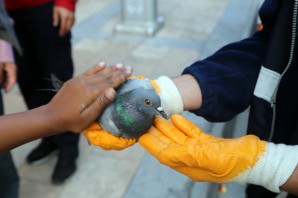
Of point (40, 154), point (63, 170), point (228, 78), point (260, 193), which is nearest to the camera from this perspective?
point (228, 78)

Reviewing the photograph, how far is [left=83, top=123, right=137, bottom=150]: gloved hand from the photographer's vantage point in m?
1.36

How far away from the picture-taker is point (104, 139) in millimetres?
1354

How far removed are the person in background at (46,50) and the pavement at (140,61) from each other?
0.62 ft

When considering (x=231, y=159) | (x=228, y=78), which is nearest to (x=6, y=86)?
Result: (x=228, y=78)

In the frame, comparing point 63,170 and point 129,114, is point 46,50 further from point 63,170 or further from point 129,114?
point 129,114

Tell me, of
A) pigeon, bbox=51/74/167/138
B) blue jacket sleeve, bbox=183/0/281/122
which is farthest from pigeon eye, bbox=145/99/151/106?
blue jacket sleeve, bbox=183/0/281/122

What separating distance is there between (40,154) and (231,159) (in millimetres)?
2035

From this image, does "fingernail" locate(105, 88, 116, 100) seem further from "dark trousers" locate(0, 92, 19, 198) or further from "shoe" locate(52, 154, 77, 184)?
"shoe" locate(52, 154, 77, 184)

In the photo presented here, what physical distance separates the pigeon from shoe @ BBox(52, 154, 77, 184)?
1460mm

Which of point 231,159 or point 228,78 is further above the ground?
point 228,78

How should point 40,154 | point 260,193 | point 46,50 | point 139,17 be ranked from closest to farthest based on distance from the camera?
point 260,193 < point 46,50 < point 40,154 < point 139,17

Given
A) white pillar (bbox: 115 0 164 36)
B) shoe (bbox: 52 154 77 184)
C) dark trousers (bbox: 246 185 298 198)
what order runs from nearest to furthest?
1. dark trousers (bbox: 246 185 298 198)
2. shoe (bbox: 52 154 77 184)
3. white pillar (bbox: 115 0 164 36)

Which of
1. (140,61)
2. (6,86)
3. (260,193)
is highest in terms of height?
(6,86)

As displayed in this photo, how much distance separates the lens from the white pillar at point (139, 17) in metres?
5.37
